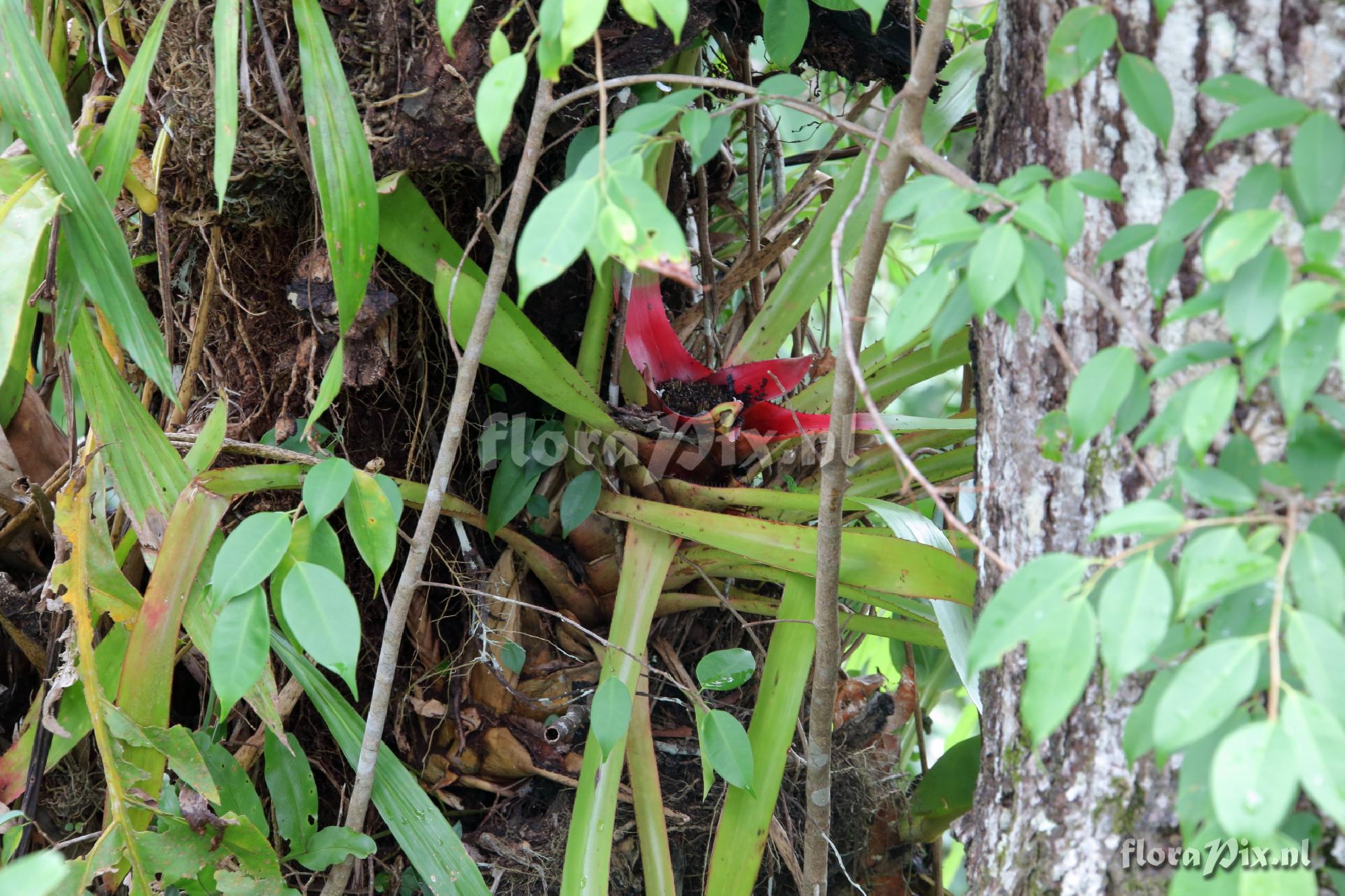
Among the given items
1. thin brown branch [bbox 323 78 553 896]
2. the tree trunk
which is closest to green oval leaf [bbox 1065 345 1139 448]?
the tree trunk

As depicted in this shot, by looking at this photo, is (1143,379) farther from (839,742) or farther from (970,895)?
(839,742)

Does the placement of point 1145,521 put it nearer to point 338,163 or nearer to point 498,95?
point 498,95

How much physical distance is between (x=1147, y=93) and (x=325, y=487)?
0.55 metres

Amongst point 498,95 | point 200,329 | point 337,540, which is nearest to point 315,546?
point 337,540

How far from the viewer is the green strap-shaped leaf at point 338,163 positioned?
0.73 metres

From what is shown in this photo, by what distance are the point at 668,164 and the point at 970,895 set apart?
781 millimetres

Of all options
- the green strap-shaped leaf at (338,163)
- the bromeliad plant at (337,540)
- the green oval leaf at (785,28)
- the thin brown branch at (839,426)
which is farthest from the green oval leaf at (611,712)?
the green oval leaf at (785,28)

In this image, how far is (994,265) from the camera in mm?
419

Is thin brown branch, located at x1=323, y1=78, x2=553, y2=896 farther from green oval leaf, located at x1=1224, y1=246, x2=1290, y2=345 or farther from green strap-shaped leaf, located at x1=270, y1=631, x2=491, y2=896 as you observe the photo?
green oval leaf, located at x1=1224, y1=246, x2=1290, y2=345

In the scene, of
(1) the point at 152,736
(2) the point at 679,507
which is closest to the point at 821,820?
(2) the point at 679,507

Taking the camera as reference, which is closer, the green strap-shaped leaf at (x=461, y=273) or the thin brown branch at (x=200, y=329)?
the green strap-shaped leaf at (x=461, y=273)

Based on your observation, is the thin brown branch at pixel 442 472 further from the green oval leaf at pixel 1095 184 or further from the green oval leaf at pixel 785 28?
the green oval leaf at pixel 1095 184

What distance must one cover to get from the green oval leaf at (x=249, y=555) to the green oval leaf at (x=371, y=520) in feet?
0.19

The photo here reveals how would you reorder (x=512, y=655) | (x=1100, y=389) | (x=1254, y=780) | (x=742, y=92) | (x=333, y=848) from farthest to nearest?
1. (x=512, y=655)
2. (x=333, y=848)
3. (x=742, y=92)
4. (x=1100, y=389)
5. (x=1254, y=780)
